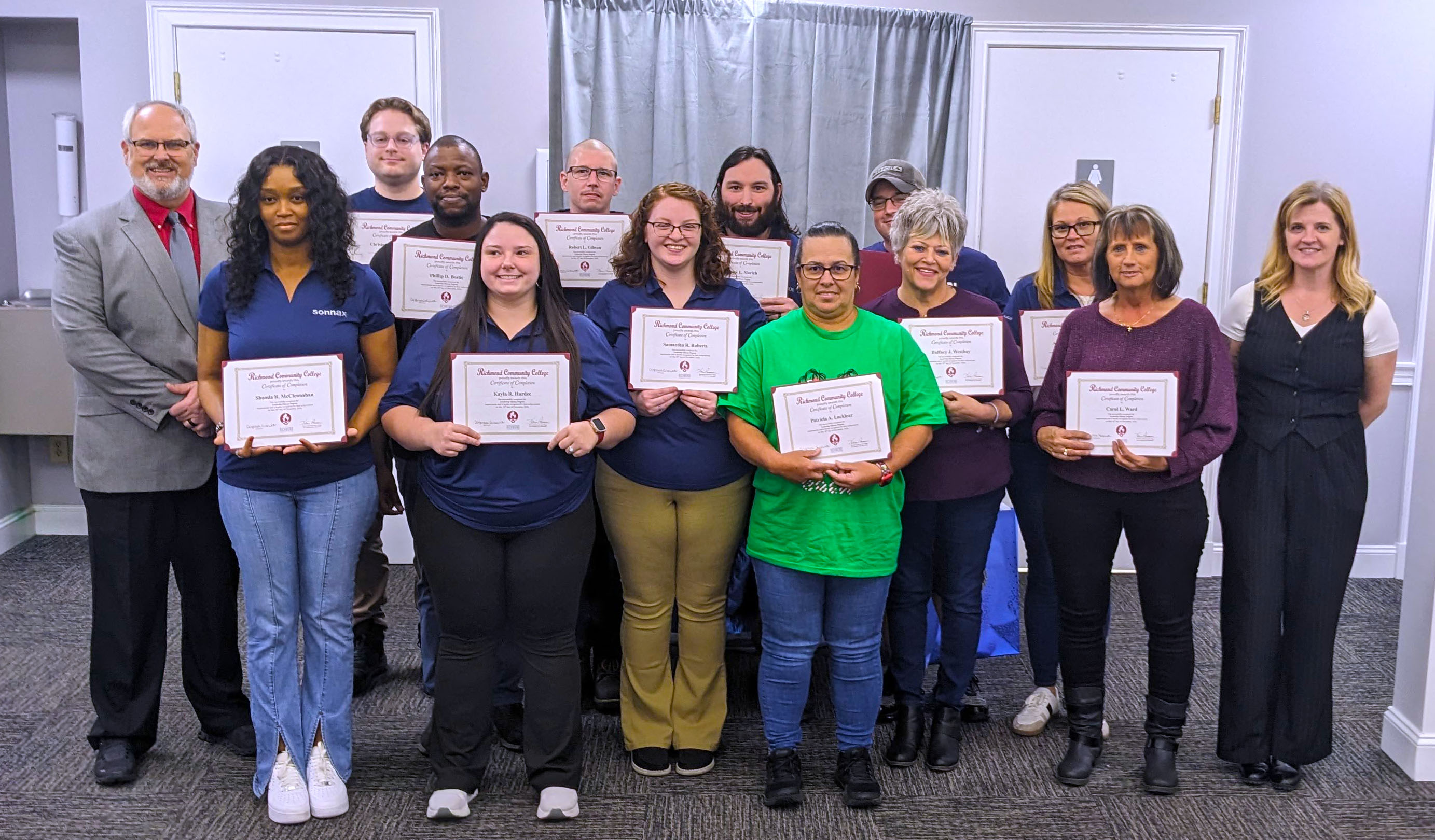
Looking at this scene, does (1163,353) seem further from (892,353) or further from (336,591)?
(336,591)

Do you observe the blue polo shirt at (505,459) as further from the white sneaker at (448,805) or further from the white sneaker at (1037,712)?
the white sneaker at (1037,712)

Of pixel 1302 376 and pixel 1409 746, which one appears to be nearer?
pixel 1302 376

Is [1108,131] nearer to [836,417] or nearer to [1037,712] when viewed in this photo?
[1037,712]

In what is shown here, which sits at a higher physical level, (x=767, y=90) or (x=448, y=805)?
(x=767, y=90)

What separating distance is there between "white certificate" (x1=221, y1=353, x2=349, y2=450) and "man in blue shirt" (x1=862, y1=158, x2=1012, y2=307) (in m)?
1.68

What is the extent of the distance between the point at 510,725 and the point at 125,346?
1.45 metres

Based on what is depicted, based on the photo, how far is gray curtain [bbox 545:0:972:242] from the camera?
15.2 feet

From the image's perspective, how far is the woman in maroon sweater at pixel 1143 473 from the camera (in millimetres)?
2809

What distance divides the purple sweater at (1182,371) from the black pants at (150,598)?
2.30m

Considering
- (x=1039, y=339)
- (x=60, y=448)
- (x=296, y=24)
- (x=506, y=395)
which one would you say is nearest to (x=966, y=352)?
(x=1039, y=339)

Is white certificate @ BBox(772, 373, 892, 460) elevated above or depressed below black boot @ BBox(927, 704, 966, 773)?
above

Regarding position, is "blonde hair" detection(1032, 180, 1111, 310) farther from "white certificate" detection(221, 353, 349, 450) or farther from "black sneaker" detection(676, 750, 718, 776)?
"white certificate" detection(221, 353, 349, 450)

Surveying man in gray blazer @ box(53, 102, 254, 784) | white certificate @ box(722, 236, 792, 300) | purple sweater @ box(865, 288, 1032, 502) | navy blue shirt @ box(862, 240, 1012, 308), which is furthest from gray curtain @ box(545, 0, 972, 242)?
man in gray blazer @ box(53, 102, 254, 784)

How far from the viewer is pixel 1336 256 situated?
285 cm
